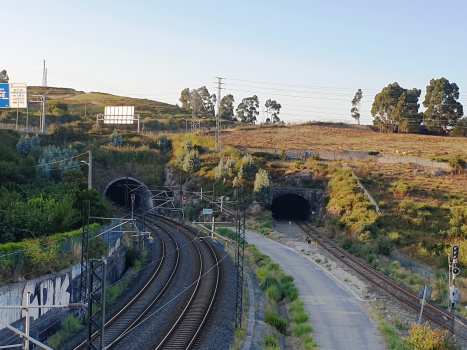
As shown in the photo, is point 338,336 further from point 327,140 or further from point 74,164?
point 327,140

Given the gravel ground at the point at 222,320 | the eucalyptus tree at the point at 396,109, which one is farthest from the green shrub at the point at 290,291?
the eucalyptus tree at the point at 396,109

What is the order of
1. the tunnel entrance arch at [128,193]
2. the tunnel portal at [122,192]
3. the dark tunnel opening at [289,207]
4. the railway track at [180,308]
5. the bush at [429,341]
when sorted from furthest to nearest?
the tunnel portal at [122,192] < the tunnel entrance arch at [128,193] < the dark tunnel opening at [289,207] < the railway track at [180,308] < the bush at [429,341]

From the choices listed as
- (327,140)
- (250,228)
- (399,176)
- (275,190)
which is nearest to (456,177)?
(399,176)

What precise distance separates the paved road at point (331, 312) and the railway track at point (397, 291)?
250 centimetres

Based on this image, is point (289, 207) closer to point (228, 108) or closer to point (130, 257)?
point (130, 257)

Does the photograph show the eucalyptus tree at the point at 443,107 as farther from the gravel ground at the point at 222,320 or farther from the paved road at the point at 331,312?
the gravel ground at the point at 222,320

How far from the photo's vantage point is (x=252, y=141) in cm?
9050

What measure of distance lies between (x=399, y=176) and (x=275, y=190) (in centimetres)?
1705

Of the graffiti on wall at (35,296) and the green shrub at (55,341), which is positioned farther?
the green shrub at (55,341)

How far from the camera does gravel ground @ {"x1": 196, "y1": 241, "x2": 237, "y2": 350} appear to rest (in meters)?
18.6

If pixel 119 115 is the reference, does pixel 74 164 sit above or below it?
below

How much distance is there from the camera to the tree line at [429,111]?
101625 mm

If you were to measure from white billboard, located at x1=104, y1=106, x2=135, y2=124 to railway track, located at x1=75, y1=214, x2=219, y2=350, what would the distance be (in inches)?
A: 1593

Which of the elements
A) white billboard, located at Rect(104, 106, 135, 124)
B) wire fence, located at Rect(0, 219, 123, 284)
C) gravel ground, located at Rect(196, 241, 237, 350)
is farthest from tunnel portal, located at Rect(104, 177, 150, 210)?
wire fence, located at Rect(0, 219, 123, 284)
